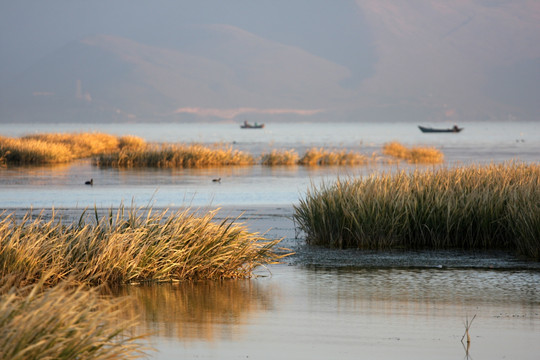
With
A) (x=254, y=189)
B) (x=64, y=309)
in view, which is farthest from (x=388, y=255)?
(x=254, y=189)

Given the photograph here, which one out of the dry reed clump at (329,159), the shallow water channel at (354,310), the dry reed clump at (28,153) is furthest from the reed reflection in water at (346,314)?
the dry reed clump at (28,153)

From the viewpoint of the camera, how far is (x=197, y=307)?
10.2 m

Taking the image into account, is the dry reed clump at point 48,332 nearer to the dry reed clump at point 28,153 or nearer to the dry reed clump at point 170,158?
the dry reed clump at point 170,158

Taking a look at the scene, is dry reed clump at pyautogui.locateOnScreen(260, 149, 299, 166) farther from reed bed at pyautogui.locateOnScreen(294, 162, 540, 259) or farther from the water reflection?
the water reflection

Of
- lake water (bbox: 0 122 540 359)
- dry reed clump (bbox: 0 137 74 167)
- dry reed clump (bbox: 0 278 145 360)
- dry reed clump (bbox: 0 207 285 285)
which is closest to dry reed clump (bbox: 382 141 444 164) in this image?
dry reed clump (bbox: 0 137 74 167)

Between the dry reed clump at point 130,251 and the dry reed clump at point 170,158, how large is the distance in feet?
114

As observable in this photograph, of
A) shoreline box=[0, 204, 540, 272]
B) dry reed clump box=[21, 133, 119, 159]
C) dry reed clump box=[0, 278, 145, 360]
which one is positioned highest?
dry reed clump box=[21, 133, 119, 159]

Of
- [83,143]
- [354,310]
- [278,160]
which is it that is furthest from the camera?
[83,143]

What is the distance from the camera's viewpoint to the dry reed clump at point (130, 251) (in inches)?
420

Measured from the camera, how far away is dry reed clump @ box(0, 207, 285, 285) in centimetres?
1066

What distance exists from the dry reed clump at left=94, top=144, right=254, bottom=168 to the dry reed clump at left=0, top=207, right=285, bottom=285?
1372 inches

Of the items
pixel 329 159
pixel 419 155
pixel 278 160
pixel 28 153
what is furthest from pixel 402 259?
pixel 419 155

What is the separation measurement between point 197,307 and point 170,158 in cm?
3823

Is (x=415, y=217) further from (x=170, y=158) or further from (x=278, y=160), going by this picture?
(x=278, y=160)
